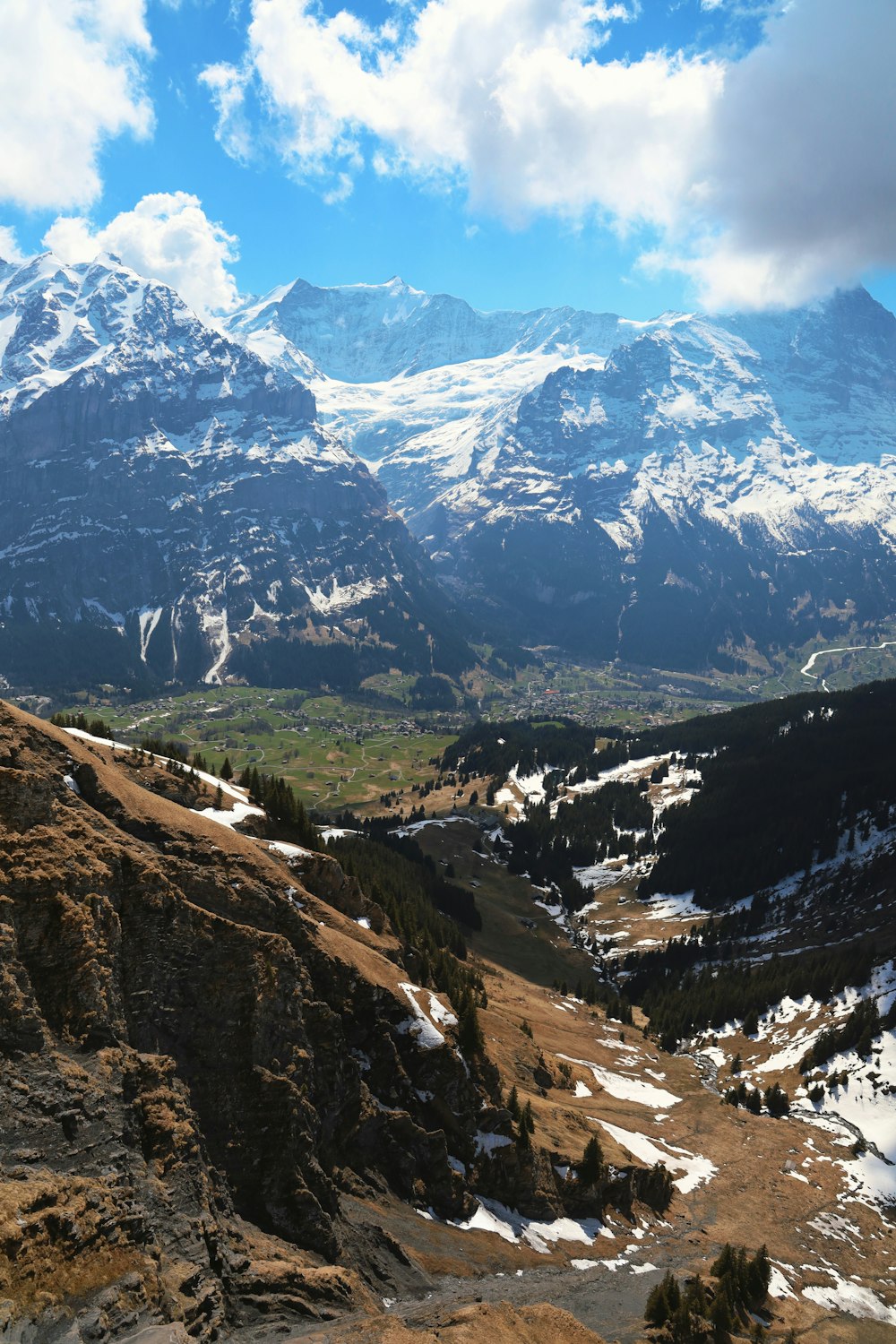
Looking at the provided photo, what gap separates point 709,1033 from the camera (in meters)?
139

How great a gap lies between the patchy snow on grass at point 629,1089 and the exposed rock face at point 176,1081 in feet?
173

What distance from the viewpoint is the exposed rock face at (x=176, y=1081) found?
27516 mm

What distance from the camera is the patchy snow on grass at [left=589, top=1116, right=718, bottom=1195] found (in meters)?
75.9

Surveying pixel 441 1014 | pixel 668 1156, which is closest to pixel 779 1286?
pixel 668 1156

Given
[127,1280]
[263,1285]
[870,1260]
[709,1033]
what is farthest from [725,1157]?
[127,1280]

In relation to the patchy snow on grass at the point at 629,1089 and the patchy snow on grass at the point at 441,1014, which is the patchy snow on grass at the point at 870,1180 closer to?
the patchy snow on grass at the point at 629,1089

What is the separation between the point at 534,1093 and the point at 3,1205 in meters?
62.6

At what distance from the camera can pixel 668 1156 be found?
263 feet

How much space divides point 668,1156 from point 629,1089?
68.9 feet

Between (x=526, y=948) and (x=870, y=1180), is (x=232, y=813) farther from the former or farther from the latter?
(x=526, y=948)

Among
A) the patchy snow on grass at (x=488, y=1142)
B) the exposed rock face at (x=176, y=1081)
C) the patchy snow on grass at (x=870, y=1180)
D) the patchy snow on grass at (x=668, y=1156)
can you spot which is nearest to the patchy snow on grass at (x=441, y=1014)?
the exposed rock face at (x=176, y=1081)

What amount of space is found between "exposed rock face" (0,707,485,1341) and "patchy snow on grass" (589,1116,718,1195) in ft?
106

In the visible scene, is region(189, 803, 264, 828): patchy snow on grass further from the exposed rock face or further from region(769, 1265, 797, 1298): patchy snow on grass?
region(769, 1265, 797, 1298): patchy snow on grass

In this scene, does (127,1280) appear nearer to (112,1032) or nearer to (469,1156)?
(112,1032)
